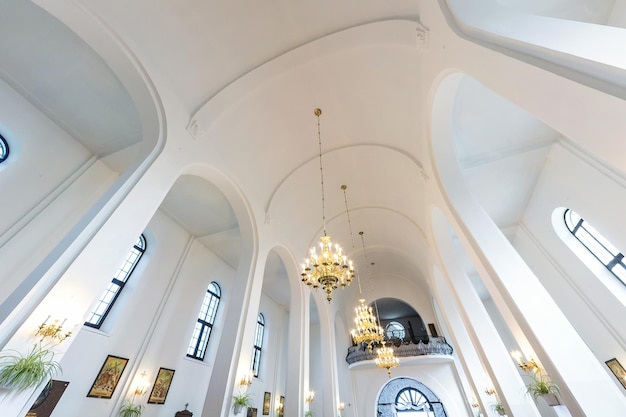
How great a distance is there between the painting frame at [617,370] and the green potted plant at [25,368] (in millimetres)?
9479

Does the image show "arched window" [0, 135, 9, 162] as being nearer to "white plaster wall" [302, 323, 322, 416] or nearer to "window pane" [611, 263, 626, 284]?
"white plaster wall" [302, 323, 322, 416]

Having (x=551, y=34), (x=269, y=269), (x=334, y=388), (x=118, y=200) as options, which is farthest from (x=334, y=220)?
(x=551, y=34)

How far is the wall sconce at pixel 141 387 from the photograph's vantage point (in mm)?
6091

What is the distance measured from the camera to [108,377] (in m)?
5.71

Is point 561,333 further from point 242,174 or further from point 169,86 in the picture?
point 169,86

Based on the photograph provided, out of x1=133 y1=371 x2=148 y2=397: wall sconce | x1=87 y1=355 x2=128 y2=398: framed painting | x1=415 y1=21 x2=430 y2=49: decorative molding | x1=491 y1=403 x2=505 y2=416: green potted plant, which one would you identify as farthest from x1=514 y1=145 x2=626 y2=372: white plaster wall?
x1=87 y1=355 x2=128 y2=398: framed painting

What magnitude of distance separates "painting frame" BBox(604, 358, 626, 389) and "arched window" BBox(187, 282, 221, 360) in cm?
1083

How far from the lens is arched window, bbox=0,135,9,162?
15.4ft

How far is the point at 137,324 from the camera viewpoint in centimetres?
658

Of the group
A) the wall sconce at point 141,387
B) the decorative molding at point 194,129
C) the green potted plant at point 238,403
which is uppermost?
the decorative molding at point 194,129

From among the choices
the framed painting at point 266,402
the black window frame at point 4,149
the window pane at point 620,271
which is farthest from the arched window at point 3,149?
the window pane at point 620,271

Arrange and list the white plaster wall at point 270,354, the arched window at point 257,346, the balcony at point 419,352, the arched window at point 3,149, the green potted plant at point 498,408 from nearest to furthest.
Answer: the arched window at point 3,149 < the green potted plant at point 498,408 < the white plaster wall at point 270,354 < the arched window at point 257,346 < the balcony at point 419,352

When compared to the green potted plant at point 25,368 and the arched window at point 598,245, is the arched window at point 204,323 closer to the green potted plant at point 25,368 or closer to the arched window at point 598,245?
the green potted plant at point 25,368

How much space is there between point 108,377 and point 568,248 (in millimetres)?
11474
